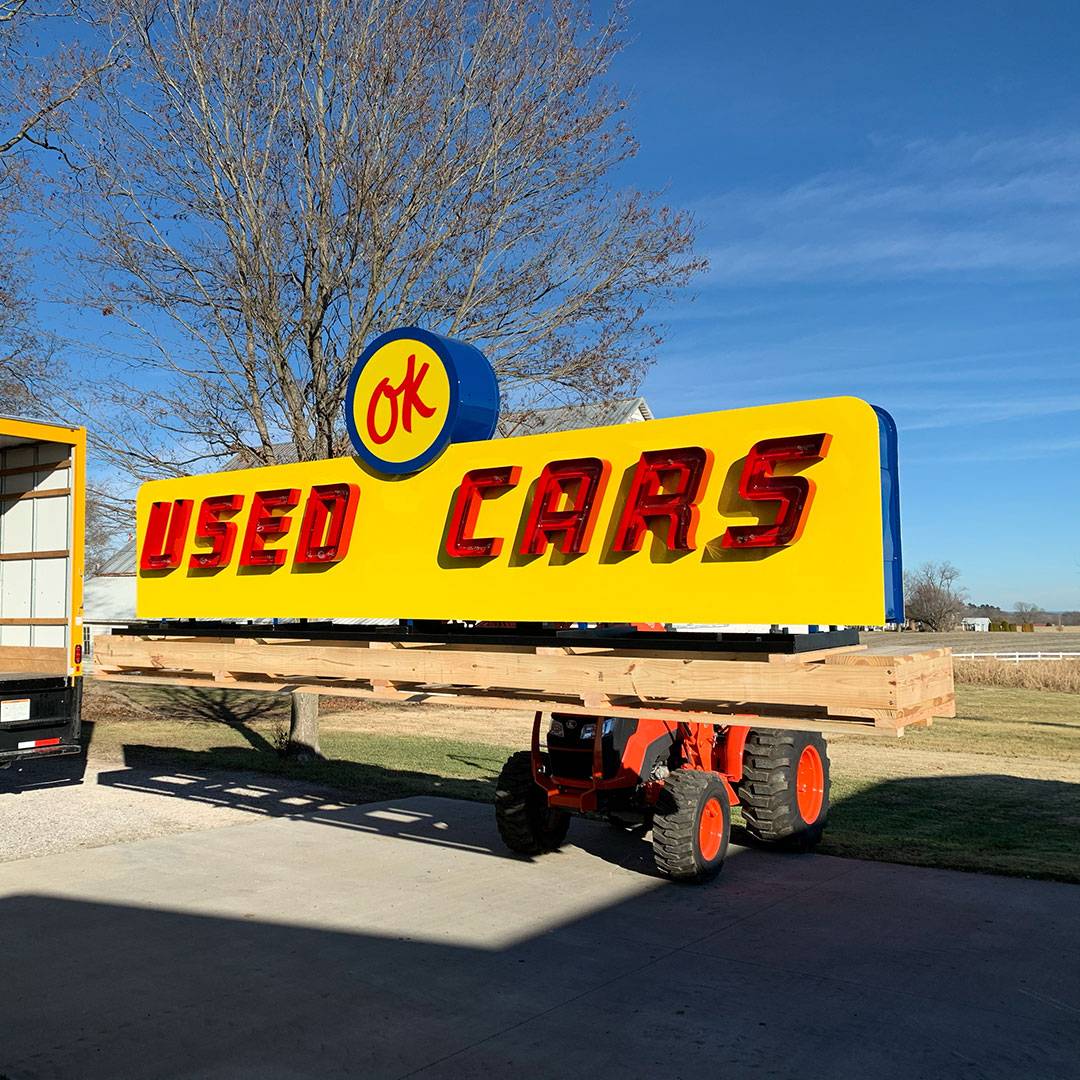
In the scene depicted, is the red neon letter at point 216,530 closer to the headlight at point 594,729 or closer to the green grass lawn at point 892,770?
the headlight at point 594,729

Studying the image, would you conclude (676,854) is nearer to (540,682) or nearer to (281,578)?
(540,682)

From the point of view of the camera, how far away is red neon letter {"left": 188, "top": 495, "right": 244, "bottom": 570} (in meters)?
8.02

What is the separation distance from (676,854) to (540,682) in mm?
2610

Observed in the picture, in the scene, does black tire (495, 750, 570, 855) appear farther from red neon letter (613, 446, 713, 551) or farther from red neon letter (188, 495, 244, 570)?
red neon letter (613, 446, 713, 551)

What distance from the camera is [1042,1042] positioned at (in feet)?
17.6

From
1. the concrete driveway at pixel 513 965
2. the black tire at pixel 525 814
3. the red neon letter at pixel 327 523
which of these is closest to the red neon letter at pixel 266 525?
the red neon letter at pixel 327 523

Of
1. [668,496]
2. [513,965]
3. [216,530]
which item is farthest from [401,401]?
[513,965]

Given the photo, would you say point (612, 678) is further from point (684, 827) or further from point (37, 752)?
point (37, 752)

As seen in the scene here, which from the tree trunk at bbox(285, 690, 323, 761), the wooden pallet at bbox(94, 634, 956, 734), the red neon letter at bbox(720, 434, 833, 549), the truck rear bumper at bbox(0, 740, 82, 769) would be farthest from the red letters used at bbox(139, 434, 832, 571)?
the tree trunk at bbox(285, 690, 323, 761)

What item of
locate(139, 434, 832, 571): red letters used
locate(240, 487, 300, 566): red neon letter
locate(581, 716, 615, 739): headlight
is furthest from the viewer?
locate(581, 716, 615, 739): headlight

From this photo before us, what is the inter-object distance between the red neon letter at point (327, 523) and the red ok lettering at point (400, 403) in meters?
0.42

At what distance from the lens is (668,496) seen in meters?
6.01

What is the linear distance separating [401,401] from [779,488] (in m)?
2.75

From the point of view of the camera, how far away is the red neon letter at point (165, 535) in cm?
829
